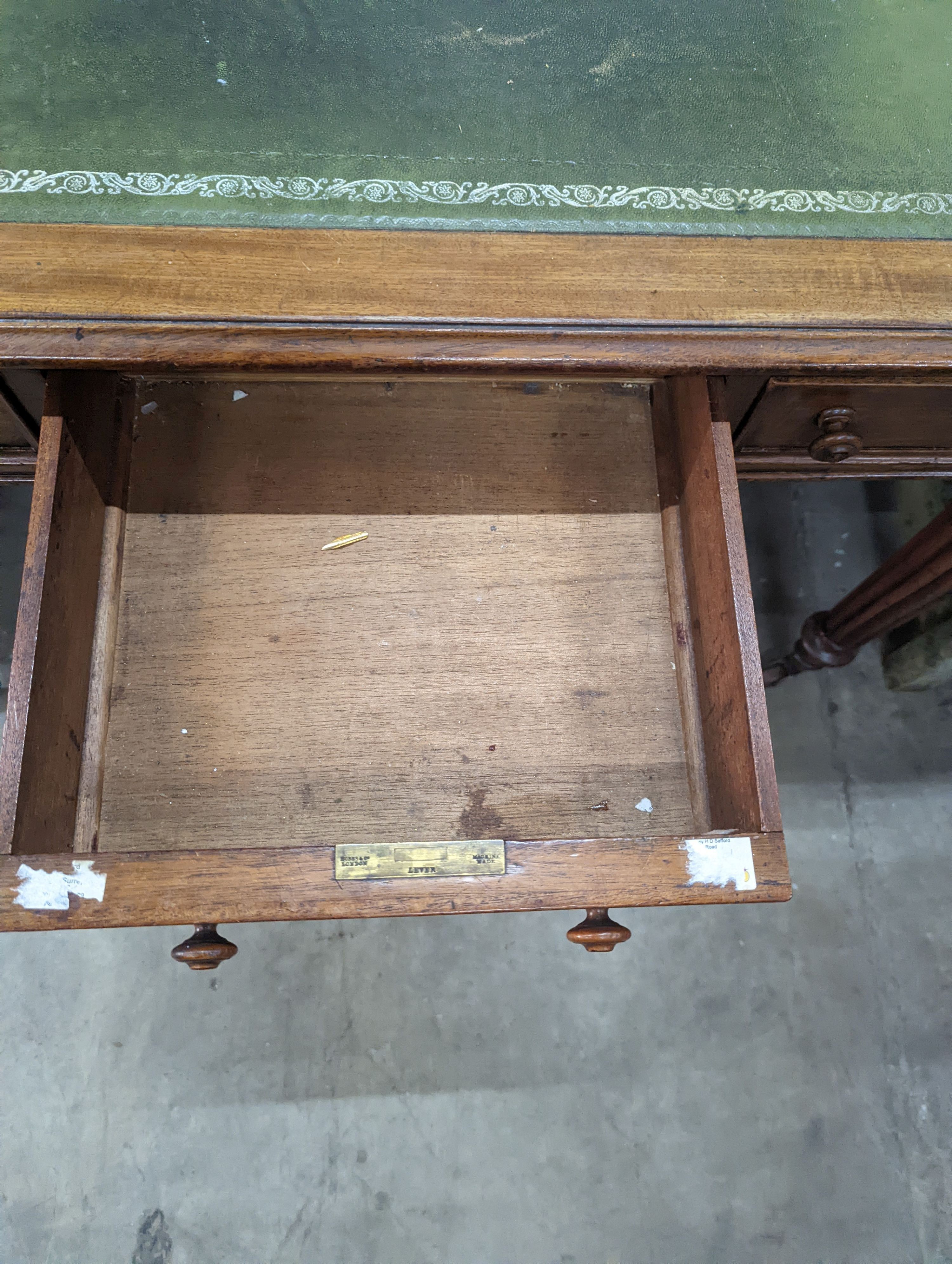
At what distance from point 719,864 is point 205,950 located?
51 cm

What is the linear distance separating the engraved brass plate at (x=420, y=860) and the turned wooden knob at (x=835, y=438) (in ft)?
2.30

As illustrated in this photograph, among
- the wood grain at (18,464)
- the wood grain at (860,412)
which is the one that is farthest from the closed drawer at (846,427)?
the wood grain at (18,464)

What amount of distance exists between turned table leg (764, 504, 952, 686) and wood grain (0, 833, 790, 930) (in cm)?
93

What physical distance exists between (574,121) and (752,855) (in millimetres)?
842

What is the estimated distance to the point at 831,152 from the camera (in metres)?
0.94

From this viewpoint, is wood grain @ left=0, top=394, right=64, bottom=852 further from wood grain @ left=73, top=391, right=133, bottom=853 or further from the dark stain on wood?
the dark stain on wood

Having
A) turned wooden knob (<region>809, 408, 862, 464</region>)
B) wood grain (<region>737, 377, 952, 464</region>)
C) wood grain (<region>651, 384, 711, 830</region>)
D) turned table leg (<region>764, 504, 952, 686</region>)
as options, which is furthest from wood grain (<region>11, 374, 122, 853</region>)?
turned table leg (<region>764, 504, 952, 686</region>)

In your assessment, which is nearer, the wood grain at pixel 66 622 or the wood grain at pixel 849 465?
the wood grain at pixel 66 622

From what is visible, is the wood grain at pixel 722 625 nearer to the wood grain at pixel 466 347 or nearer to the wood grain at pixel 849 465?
the wood grain at pixel 466 347

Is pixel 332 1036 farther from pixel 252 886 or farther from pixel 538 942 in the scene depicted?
pixel 252 886

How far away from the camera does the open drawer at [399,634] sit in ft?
2.68

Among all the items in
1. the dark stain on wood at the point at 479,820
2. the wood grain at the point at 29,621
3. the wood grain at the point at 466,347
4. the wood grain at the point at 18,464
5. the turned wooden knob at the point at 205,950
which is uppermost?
the wood grain at the point at 18,464

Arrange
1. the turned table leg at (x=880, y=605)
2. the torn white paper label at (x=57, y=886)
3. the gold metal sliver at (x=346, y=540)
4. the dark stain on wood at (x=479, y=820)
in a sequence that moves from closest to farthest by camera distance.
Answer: the torn white paper label at (x=57, y=886) < the dark stain on wood at (x=479, y=820) < the gold metal sliver at (x=346, y=540) < the turned table leg at (x=880, y=605)

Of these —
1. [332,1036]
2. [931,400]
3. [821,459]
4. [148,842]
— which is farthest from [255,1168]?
[931,400]
